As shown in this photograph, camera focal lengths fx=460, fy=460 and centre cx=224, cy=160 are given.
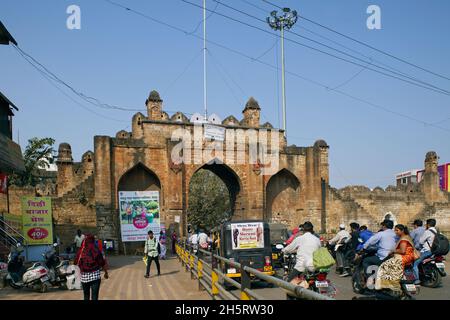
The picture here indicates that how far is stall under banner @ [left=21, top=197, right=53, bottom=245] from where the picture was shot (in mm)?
16188

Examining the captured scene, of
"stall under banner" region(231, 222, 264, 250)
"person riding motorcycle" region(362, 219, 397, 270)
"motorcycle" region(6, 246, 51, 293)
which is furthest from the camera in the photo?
"stall under banner" region(231, 222, 264, 250)

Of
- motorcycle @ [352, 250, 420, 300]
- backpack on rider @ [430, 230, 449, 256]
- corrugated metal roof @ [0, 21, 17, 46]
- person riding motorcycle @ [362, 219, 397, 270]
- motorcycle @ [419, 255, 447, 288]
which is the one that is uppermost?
corrugated metal roof @ [0, 21, 17, 46]

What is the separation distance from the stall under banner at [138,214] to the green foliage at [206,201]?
1848cm

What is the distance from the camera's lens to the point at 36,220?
645 inches

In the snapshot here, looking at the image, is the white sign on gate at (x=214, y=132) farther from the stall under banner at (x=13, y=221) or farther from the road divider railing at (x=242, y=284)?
the road divider railing at (x=242, y=284)

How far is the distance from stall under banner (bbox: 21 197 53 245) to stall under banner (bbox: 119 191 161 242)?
30.8 ft

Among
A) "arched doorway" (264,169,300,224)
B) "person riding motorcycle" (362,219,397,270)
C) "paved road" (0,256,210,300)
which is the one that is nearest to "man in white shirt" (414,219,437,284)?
"person riding motorcycle" (362,219,397,270)

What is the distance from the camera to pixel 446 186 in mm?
52188

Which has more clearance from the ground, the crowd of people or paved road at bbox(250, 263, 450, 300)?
the crowd of people

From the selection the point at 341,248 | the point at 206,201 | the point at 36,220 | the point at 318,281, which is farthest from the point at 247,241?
the point at 206,201

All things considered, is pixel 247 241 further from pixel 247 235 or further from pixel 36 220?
pixel 36 220

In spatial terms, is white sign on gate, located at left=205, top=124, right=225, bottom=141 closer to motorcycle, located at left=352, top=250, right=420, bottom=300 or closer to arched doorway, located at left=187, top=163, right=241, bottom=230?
arched doorway, located at left=187, top=163, right=241, bottom=230
